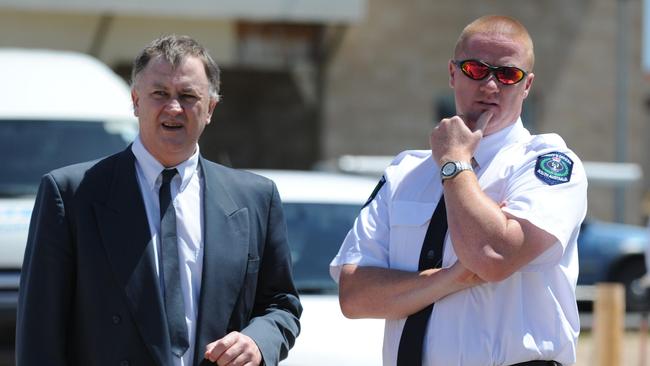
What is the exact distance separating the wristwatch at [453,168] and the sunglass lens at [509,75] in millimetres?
303

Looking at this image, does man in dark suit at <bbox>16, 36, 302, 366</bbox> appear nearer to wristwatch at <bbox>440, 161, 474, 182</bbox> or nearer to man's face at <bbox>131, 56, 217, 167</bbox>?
man's face at <bbox>131, 56, 217, 167</bbox>

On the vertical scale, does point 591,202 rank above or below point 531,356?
below

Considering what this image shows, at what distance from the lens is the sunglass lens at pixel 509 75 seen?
11.6ft

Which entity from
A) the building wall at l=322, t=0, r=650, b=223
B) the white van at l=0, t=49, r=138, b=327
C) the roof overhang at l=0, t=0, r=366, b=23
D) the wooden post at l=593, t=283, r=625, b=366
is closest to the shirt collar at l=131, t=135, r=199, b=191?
the white van at l=0, t=49, r=138, b=327

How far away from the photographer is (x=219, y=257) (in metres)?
3.46

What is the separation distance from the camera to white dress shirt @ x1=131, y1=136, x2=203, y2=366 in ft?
11.2

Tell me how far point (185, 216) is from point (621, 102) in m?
19.2

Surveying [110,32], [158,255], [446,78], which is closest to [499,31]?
[158,255]

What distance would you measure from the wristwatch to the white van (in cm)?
420

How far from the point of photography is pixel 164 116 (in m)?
3.45

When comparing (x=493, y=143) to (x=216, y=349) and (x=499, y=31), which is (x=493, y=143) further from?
(x=216, y=349)

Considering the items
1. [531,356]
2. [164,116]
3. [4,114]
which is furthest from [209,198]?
[4,114]

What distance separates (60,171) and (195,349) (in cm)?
65

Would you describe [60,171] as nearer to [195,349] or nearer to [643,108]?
[195,349]
